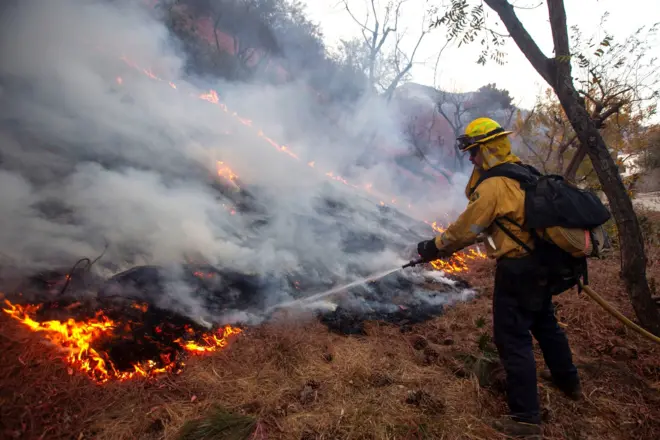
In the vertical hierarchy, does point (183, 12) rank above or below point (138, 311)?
above

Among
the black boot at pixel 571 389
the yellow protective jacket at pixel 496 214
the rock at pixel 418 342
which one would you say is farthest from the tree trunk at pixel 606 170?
the rock at pixel 418 342

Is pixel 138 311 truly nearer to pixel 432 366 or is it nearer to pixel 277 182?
pixel 432 366

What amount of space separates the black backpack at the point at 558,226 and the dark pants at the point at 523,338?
0.15 m

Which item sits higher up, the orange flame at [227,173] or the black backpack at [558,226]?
the black backpack at [558,226]

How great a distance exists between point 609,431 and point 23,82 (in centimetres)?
776

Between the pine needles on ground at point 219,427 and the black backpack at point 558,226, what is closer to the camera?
the pine needles on ground at point 219,427

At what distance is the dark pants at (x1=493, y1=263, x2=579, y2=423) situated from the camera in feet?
7.63

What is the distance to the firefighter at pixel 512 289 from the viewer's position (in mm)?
2328

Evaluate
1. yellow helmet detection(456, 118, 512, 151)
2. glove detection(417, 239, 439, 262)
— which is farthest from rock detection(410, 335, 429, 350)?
yellow helmet detection(456, 118, 512, 151)

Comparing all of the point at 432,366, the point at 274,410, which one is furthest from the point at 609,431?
the point at 274,410

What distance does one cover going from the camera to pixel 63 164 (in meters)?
4.63

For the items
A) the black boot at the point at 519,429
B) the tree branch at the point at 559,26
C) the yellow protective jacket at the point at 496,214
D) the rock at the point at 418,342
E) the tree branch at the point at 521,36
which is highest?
the tree branch at the point at 559,26

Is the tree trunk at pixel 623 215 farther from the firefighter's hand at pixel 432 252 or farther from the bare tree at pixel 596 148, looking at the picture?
the firefighter's hand at pixel 432 252

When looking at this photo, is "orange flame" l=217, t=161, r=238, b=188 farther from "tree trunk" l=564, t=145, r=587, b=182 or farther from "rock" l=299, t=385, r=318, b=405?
"tree trunk" l=564, t=145, r=587, b=182
